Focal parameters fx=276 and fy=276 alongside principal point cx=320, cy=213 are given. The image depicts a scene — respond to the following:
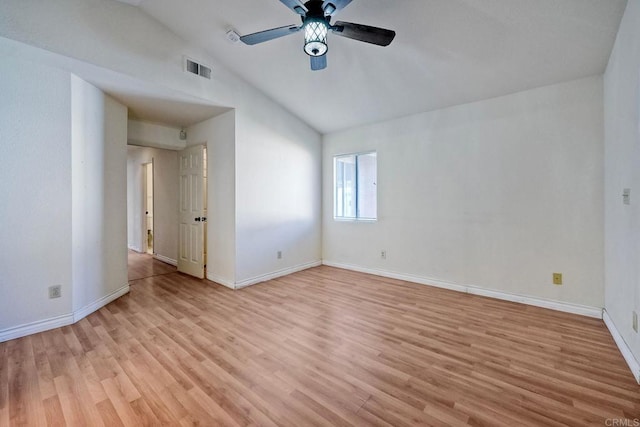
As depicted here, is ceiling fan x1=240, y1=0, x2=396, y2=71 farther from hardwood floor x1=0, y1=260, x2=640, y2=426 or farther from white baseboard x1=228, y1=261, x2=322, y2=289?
white baseboard x1=228, y1=261, x2=322, y2=289

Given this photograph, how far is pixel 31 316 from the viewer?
242cm

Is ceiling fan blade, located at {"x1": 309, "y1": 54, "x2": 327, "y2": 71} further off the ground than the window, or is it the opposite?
ceiling fan blade, located at {"x1": 309, "y1": 54, "x2": 327, "y2": 71}

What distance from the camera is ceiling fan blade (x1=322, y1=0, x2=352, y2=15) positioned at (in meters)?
1.85

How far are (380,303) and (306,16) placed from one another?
279 centimetres

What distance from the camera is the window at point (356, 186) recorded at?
4.45 metres

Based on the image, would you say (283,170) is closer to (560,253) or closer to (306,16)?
(306,16)

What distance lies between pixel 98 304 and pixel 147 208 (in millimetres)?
3780

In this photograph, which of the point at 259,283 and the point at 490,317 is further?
the point at 259,283

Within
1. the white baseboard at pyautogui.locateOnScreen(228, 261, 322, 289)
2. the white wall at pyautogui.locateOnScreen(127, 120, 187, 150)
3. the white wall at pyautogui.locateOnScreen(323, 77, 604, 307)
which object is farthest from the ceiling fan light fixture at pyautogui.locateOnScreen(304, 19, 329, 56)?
the white wall at pyautogui.locateOnScreen(127, 120, 187, 150)

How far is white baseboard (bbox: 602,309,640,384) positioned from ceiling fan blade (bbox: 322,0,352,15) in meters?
3.03

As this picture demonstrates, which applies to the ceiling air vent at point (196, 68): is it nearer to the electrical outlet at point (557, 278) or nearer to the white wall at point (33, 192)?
the white wall at point (33, 192)

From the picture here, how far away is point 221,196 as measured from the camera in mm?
3850

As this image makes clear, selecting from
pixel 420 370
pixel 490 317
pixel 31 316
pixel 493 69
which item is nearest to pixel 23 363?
pixel 31 316

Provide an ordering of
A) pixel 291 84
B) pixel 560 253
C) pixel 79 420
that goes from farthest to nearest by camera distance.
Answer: pixel 291 84, pixel 560 253, pixel 79 420
